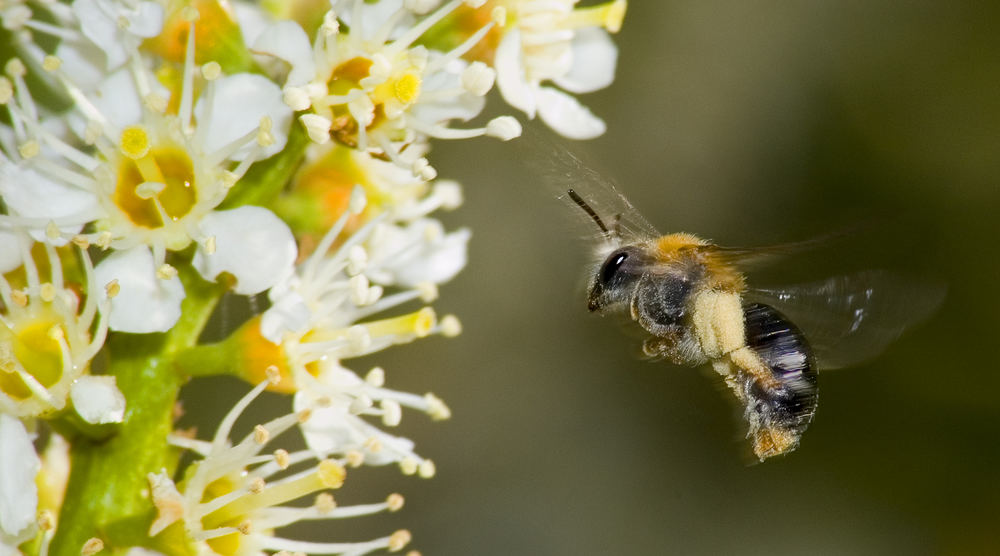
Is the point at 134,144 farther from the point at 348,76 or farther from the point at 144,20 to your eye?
the point at 348,76

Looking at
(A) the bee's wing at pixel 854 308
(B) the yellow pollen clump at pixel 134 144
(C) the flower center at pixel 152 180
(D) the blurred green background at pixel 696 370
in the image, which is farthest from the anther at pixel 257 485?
(D) the blurred green background at pixel 696 370

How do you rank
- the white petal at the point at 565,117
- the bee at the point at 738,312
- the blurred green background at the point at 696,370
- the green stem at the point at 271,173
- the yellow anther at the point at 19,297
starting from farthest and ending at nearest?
the blurred green background at the point at 696,370, the white petal at the point at 565,117, the bee at the point at 738,312, the green stem at the point at 271,173, the yellow anther at the point at 19,297

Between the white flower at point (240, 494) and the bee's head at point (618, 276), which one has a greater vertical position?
the bee's head at point (618, 276)

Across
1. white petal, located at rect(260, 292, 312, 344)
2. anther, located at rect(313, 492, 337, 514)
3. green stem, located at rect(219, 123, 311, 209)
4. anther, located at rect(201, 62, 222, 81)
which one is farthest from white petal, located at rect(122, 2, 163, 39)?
anther, located at rect(313, 492, 337, 514)

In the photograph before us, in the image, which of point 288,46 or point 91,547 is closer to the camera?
point 91,547

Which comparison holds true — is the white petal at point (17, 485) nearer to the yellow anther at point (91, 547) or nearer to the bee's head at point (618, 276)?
the yellow anther at point (91, 547)

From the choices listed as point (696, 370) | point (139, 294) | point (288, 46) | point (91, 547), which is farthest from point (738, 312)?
point (696, 370)

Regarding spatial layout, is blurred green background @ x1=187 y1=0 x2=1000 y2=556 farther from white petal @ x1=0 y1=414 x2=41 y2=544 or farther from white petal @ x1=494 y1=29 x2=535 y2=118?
white petal @ x1=0 y1=414 x2=41 y2=544
